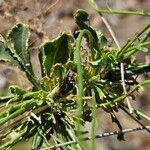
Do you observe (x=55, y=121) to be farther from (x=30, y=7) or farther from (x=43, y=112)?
(x=30, y=7)

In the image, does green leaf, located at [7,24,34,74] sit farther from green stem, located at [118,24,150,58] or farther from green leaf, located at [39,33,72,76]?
green stem, located at [118,24,150,58]

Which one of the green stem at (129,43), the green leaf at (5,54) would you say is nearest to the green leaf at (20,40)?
the green leaf at (5,54)

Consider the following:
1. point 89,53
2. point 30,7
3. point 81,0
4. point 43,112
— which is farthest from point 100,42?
point 81,0

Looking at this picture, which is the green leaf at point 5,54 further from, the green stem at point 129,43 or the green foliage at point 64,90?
the green stem at point 129,43

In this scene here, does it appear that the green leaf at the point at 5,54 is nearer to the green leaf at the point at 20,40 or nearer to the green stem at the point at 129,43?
the green leaf at the point at 20,40

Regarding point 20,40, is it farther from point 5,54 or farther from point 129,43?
point 129,43

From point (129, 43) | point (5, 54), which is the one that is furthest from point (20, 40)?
point (129, 43)

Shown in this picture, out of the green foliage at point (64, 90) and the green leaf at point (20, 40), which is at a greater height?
the green leaf at point (20, 40)

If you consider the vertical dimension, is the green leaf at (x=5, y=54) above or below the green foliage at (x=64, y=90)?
above

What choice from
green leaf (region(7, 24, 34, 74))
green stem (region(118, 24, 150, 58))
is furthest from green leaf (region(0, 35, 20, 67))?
green stem (region(118, 24, 150, 58))

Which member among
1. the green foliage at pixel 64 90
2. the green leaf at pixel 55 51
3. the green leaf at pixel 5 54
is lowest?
the green foliage at pixel 64 90
